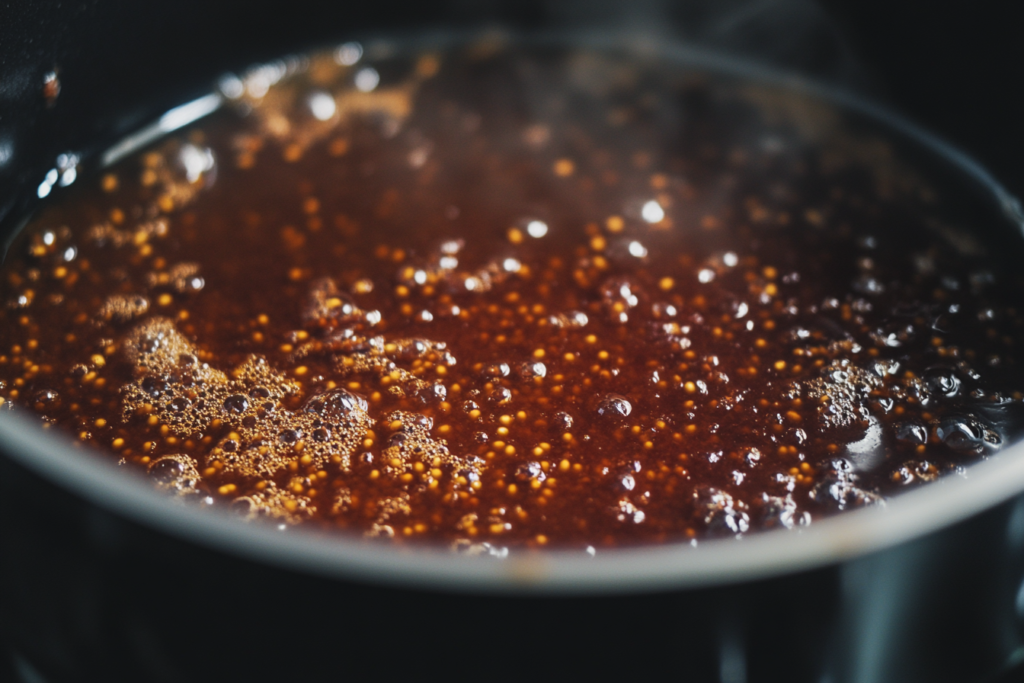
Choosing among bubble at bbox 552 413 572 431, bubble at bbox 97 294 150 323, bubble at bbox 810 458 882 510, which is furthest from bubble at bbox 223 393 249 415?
bubble at bbox 810 458 882 510

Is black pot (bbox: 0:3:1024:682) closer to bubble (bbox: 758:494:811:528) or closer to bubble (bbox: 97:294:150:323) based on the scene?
bubble (bbox: 758:494:811:528)

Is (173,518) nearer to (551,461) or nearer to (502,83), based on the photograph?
(551,461)

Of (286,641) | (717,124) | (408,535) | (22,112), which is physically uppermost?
(717,124)

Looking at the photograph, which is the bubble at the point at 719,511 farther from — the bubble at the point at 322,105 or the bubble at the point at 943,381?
the bubble at the point at 322,105

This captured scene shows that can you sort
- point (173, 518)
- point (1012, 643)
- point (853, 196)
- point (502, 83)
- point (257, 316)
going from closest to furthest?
point (173, 518) < point (1012, 643) < point (257, 316) < point (853, 196) < point (502, 83)

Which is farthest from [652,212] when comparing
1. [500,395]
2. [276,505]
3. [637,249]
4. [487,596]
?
[487,596]

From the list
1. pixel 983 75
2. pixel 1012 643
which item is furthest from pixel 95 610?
pixel 983 75

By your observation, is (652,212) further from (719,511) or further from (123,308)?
(123,308)
